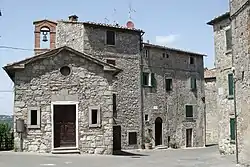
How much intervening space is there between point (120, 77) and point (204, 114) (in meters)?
12.5

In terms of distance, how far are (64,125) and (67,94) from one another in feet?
5.84

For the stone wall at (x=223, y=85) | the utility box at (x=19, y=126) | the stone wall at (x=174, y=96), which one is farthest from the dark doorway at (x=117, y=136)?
the utility box at (x=19, y=126)

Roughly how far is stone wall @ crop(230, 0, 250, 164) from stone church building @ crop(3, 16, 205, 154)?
7.62 metres

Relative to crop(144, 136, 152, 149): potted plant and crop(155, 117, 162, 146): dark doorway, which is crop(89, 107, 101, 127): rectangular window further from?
crop(155, 117, 162, 146): dark doorway

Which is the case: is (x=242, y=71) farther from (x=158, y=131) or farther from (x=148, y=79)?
(x=158, y=131)

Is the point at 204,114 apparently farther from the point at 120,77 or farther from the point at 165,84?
the point at 120,77

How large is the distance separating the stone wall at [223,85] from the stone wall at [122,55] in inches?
410

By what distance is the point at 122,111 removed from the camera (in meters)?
34.7

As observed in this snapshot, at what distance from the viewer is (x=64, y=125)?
22.5 metres

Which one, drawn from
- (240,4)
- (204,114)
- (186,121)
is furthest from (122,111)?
(240,4)

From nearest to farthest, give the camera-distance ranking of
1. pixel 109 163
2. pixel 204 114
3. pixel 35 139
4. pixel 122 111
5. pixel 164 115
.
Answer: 1. pixel 109 163
2. pixel 35 139
3. pixel 122 111
4. pixel 164 115
5. pixel 204 114

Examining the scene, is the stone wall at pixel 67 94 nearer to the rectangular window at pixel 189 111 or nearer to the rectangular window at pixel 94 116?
the rectangular window at pixel 94 116

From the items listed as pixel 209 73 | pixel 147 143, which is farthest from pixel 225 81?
pixel 209 73

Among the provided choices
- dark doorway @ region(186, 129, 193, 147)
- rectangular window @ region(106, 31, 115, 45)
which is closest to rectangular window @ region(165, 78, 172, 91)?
dark doorway @ region(186, 129, 193, 147)
